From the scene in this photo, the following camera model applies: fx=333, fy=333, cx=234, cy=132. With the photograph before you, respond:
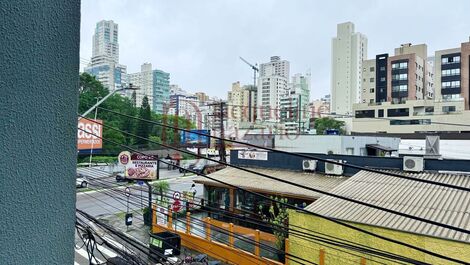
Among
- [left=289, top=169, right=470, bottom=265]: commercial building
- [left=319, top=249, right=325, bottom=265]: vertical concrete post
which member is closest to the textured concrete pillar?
[left=289, top=169, right=470, bottom=265]: commercial building

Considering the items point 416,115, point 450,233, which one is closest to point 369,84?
point 416,115

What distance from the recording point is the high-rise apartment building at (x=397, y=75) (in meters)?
54.2

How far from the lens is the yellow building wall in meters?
6.55

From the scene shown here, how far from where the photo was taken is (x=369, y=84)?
59.6 metres

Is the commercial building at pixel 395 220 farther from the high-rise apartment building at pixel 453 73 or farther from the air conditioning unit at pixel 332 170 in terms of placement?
the high-rise apartment building at pixel 453 73

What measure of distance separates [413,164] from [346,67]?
235 feet

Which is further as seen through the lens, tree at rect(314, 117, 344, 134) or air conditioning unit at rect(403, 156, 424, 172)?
tree at rect(314, 117, 344, 134)

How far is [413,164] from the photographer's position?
12023 millimetres

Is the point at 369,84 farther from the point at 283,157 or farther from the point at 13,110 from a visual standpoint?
the point at 13,110

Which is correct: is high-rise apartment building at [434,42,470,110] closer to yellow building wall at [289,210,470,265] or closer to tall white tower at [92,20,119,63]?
tall white tower at [92,20,119,63]

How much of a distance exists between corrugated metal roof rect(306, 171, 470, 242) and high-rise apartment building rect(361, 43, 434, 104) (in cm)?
4716

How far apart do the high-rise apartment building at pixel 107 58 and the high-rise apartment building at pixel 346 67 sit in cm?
5102

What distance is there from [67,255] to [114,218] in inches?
697

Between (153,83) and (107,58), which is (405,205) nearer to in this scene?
(107,58)
